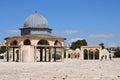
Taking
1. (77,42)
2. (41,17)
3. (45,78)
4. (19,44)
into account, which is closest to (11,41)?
(19,44)

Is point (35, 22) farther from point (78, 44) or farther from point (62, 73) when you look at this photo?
point (78, 44)

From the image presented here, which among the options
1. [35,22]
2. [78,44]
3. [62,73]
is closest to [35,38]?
[35,22]

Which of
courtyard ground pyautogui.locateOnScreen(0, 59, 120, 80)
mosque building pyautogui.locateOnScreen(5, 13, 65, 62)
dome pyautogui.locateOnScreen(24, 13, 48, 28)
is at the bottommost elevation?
courtyard ground pyautogui.locateOnScreen(0, 59, 120, 80)

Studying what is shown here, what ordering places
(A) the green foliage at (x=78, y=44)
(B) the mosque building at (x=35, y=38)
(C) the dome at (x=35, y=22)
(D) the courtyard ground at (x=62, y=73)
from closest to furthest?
(D) the courtyard ground at (x=62, y=73)
(B) the mosque building at (x=35, y=38)
(C) the dome at (x=35, y=22)
(A) the green foliage at (x=78, y=44)

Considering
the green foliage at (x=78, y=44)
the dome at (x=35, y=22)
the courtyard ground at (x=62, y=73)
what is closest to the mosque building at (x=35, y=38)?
the dome at (x=35, y=22)

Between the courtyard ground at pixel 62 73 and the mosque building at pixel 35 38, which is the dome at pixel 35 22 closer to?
the mosque building at pixel 35 38

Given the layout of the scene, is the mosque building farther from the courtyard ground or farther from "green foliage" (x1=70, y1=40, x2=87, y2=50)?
"green foliage" (x1=70, y1=40, x2=87, y2=50)

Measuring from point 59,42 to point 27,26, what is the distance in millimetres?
5757

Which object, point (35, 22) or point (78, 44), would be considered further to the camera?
point (78, 44)

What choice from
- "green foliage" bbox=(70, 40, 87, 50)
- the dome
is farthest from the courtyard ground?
"green foliage" bbox=(70, 40, 87, 50)

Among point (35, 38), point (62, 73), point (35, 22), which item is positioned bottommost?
point (62, 73)

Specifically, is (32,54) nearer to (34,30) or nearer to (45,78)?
(34,30)

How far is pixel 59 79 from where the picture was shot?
1595cm

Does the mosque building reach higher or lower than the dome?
lower
